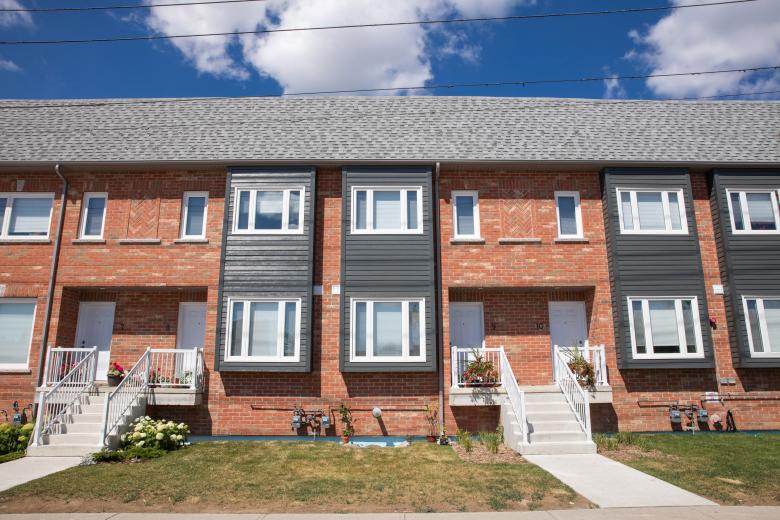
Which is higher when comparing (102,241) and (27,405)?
(102,241)

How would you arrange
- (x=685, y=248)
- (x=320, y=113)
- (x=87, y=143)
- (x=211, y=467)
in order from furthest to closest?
(x=320, y=113) < (x=87, y=143) < (x=685, y=248) < (x=211, y=467)

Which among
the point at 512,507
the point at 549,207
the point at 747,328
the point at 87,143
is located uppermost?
the point at 87,143

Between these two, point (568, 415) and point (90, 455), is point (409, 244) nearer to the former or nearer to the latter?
point (568, 415)

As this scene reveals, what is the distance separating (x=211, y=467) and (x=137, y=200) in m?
7.97

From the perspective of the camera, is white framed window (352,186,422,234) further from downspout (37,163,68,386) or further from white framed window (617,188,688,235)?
downspout (37,163,68,386)

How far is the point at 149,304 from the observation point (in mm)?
13820

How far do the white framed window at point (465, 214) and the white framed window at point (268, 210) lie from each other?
4129 millimetres

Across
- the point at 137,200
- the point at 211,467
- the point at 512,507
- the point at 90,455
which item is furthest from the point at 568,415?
the point at 137,200

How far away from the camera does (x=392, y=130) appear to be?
1495 cm

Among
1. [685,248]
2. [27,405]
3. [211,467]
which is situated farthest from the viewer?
[685,248]

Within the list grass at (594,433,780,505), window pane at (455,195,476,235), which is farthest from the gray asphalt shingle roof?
grass at (594,433,780,505)

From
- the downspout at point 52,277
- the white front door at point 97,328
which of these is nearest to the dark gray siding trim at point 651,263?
the white front door at point 97,328

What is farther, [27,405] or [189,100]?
[189,100]

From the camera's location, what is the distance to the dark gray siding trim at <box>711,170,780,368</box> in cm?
1276
